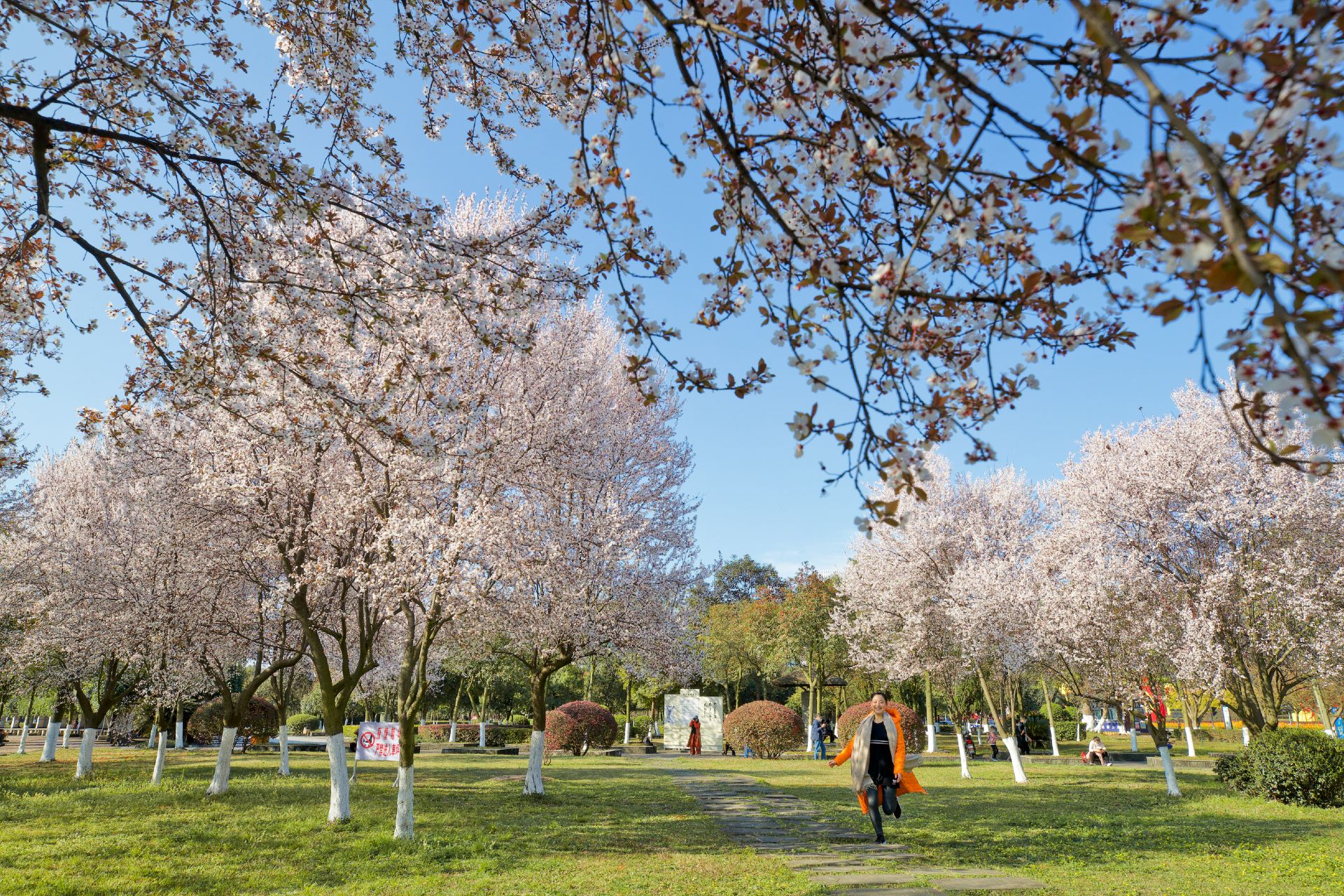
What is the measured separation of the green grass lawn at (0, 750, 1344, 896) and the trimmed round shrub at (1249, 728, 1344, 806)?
54 centimetres

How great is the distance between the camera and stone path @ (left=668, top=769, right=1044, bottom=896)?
23.4 feet

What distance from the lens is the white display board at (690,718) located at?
31.0 meters

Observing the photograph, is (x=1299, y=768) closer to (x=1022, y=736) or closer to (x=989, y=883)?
(x=989, y=883)

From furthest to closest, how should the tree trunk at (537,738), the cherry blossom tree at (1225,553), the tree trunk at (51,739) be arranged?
the tree trunk at (51,739) < the cherry blossom tree at (1225,553) < the tree trunk at (537,738)

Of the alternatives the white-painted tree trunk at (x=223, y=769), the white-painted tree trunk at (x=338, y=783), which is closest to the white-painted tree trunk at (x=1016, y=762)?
the white-painted tree trunk at (x=338, y=783)

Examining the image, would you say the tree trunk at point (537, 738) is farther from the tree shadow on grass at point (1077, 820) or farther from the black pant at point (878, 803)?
the black pant at point (878, 803)

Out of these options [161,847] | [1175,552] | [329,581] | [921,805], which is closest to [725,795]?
[921,805]

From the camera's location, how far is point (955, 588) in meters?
20.2

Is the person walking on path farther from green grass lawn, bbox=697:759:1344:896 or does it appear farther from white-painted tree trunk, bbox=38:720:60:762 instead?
white-painted tree trunk, bbox=38:720:60:762

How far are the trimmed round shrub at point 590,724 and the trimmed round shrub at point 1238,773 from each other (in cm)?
1892

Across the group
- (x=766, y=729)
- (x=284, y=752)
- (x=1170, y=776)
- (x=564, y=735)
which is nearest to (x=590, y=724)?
(x=564, y=735)

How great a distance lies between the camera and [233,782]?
15789mm

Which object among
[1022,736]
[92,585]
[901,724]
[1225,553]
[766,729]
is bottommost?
[1022,736]

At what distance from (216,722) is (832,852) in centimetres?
2964
